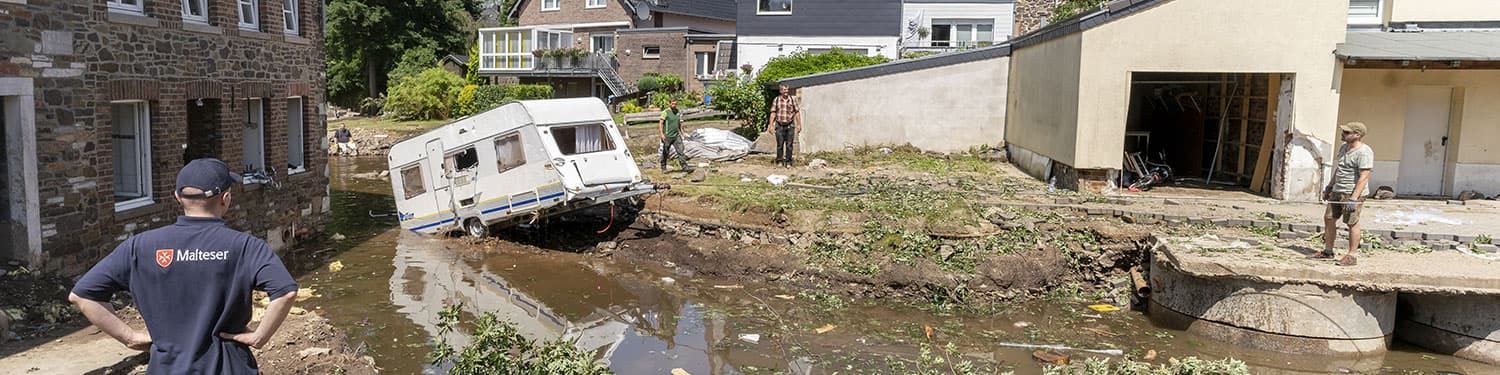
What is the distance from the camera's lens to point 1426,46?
15.1m

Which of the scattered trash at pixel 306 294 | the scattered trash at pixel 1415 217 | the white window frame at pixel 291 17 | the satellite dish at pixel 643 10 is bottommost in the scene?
the scattered trash at pixel 306 294

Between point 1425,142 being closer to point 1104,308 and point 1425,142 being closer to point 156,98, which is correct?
point 1104,308

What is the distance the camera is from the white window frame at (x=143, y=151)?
12078 millimetres

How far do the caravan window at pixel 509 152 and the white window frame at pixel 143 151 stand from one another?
4667mm

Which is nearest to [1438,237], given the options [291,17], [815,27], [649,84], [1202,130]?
[1202,130]

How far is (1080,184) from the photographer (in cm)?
1638

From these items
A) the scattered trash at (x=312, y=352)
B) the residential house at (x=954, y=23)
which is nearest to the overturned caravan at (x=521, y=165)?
the scattered trash at (x=312, y=352)

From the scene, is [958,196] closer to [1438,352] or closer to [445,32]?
[1438,352]

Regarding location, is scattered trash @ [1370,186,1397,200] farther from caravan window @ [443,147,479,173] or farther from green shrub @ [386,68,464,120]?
green shrub @ [386,68,464,120]

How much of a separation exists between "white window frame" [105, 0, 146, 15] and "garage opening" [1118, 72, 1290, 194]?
14.3 m

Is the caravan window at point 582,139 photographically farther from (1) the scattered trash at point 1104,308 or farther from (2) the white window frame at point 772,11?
(2) the white window frame at point 772,11

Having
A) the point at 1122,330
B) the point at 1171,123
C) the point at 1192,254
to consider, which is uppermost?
the point at 1171,123

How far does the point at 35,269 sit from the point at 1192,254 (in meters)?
12.4

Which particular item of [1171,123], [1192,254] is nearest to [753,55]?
[1171,123]
